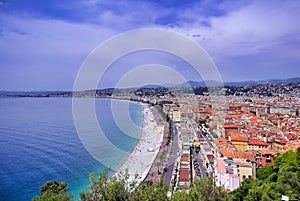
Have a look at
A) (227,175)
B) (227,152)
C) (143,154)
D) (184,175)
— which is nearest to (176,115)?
(143,154)

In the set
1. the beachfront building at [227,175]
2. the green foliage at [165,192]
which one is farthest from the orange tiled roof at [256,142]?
the green foliage at [165,192]

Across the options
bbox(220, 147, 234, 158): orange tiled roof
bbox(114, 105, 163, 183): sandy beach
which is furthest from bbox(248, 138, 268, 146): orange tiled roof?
bbox(114, 105, 163, 183): sandy beach

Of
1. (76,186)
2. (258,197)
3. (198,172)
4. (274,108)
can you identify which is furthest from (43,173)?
(274,108)

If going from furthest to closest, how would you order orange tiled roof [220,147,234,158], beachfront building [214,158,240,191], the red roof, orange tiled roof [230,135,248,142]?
orange tiled roof [230,135,248,142] → orange tiled roof [220,147,234,158] → the red roof → beachfront building [214,158,240,191]

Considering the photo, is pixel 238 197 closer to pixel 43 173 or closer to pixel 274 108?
pixel 43 173

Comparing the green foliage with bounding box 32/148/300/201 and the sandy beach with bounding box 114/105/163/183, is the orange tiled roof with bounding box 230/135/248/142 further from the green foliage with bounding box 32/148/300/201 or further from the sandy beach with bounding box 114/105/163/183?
the green foliage with bounding box 32/148/300/201

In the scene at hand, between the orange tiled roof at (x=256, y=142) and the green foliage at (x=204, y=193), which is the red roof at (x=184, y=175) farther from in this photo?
the orange tiled roof at (x=256, y=142)

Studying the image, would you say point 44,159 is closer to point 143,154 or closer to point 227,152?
point 143,154
